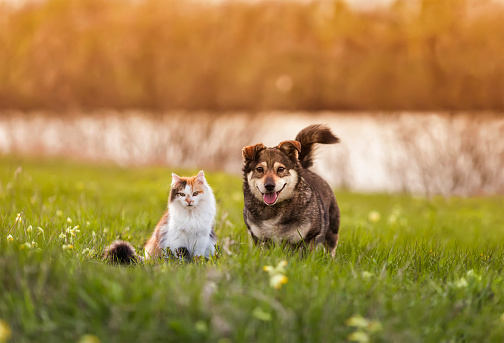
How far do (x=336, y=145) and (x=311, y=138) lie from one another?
826 cm

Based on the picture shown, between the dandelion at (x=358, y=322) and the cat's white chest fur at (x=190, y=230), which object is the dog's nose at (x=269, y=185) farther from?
the dandelion at (x=358, y=322)

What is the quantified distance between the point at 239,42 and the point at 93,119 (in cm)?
512

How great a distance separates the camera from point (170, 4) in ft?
47.9

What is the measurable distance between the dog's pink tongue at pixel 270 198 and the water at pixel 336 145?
8.22m

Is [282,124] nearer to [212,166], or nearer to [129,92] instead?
[212,166]

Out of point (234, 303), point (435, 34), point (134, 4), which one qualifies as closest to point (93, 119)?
point (134, 4)

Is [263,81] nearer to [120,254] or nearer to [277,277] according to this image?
[120,254]

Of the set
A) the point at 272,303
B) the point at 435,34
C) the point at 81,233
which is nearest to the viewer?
the point at 272,303

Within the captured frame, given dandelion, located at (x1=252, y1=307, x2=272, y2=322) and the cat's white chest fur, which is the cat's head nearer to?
the cat's white chest fur

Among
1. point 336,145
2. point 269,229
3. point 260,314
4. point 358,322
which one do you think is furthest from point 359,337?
point 336,145

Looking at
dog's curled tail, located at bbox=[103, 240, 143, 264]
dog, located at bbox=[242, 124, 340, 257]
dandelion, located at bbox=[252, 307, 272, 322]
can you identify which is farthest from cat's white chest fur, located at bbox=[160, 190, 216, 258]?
dandelion, located at bbox=[252, 307, 272, 322]

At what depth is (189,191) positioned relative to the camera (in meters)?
Answer: 4.39

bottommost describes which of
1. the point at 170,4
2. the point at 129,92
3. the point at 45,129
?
the point at 45,129

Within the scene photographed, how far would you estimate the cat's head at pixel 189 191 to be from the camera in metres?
4.38
